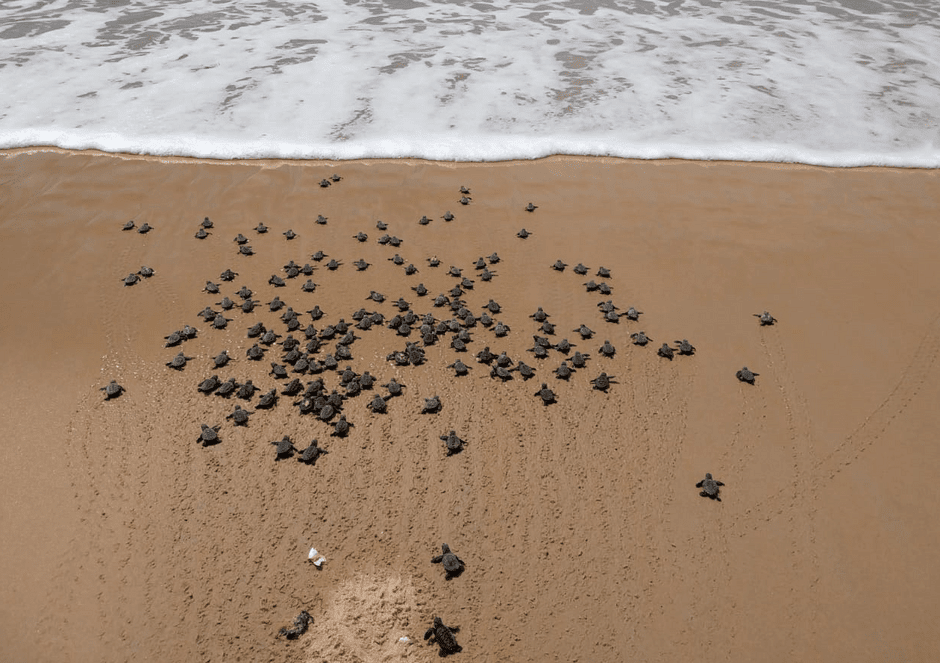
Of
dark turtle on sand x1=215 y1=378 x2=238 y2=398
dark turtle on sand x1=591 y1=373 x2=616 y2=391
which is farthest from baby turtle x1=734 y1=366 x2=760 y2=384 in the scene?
dark turtle on sand x1=215 y1=378 x2=238 y2=398

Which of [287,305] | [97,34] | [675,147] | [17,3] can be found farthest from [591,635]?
[17,3]

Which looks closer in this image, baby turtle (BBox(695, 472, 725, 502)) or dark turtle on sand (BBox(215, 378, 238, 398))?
baby turtle (BBox(695, 472, 725, 502))

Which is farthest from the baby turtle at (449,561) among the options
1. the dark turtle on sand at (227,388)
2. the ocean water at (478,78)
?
the ocean water at (478,78)

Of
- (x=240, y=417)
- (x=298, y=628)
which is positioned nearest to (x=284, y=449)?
(x=240, y=417)

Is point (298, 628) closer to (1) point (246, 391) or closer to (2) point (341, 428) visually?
(2) point (341, 428)

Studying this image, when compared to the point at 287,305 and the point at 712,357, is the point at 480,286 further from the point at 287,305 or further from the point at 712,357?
the point at 712,357

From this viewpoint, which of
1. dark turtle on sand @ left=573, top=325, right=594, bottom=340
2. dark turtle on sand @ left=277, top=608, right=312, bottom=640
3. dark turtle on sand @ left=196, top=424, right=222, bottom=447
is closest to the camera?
dark turtle on sand @ left=277, top=608, right=312, bottom=640

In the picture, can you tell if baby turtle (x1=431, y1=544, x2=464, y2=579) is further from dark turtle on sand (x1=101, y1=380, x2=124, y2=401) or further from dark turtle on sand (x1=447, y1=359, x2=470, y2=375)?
dark turtle on sand (x1=101, y1=380, x2=124, y2=401)
